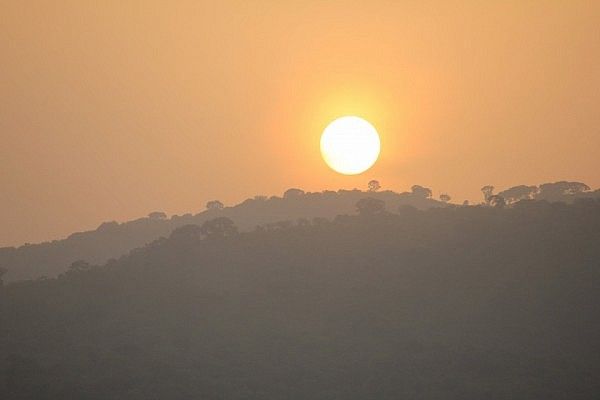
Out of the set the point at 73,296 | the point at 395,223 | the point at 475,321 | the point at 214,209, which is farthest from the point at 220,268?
the point at 214,209

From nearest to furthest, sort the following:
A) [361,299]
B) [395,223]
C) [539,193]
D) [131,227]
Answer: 1. [361,299]
2. [395,223]
3. [539,193]
4. [131,227]

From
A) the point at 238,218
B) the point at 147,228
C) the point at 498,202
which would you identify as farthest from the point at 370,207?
the point at 147,228

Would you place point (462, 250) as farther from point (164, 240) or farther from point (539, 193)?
point (539, 193)

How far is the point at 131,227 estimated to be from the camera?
17825 centimetres

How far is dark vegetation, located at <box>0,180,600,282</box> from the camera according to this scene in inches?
6053

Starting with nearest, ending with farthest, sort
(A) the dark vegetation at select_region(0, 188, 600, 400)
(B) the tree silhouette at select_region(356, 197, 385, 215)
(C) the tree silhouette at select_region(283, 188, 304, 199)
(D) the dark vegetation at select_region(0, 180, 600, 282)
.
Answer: (A) the dark vegetation at select_region(0, 188, 600, 400) < (B) the tree silhouette at select_region(356, 197, 385, 215) < (D) the dark vegetation at select_region(0, 180, 600, 282) < (C) the tree silhouette at select_region(283, 188, 304, 199)

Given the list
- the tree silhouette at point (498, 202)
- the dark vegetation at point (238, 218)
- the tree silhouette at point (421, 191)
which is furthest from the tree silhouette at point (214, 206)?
the tree silhouette at point (498, 202)

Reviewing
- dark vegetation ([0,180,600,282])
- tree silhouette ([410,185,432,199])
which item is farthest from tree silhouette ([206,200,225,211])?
tree silhouette ([410,185,432,199])

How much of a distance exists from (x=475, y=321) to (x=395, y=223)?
29.9m

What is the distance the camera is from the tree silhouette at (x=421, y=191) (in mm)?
174125

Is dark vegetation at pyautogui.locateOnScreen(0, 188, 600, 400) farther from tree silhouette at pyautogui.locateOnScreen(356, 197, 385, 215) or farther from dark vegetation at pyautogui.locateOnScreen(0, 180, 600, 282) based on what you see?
dark vegetation at pyautogui.locateOnScreen(0, 180, 600, 282)

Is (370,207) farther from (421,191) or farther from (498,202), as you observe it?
(421,191)

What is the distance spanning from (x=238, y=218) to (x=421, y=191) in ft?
142

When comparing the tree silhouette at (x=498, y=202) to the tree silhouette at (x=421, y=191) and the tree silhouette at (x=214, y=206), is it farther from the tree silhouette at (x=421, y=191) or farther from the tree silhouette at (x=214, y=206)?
the tree silhouette at (x=214, y=206)
